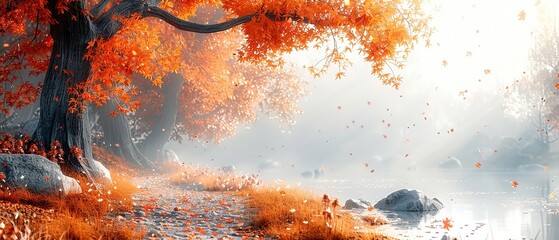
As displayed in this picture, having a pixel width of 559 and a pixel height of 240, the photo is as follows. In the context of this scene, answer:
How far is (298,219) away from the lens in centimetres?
1121

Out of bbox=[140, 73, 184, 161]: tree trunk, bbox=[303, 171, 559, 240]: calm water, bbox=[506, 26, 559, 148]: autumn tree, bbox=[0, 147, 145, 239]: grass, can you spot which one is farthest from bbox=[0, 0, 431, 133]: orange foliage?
bbox=[506, 26, 559, 148]: autumn tree

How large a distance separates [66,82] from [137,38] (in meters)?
2.25

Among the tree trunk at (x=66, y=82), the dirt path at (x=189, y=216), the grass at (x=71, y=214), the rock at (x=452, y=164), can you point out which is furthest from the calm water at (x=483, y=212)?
the rock at (x=452, y=164)

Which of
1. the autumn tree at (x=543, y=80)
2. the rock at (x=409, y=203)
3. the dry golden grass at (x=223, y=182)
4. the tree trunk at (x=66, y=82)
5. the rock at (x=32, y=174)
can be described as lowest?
the rock at (x=32, y=174)

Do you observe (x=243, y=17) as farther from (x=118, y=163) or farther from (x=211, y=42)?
(x=118, y=163)

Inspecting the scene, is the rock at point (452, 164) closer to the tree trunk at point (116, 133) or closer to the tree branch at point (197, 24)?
the tree trunk at point (116, 133)

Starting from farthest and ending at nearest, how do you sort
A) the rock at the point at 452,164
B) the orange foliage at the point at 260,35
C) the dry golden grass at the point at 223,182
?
the rock at the point at 452,164 → the dry golden grass at the point at 223,182 → the orange foliage at the point at 260,35

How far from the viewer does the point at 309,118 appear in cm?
7225

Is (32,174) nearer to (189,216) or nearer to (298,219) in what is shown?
(189,216)

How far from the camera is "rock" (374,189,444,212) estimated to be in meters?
18.2

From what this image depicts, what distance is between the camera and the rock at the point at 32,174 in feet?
36.9

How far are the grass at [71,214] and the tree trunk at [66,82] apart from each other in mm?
1137

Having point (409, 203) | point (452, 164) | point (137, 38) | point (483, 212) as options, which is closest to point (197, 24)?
point (137, 38)

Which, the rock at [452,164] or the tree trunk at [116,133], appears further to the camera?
the rock at [452,164]
